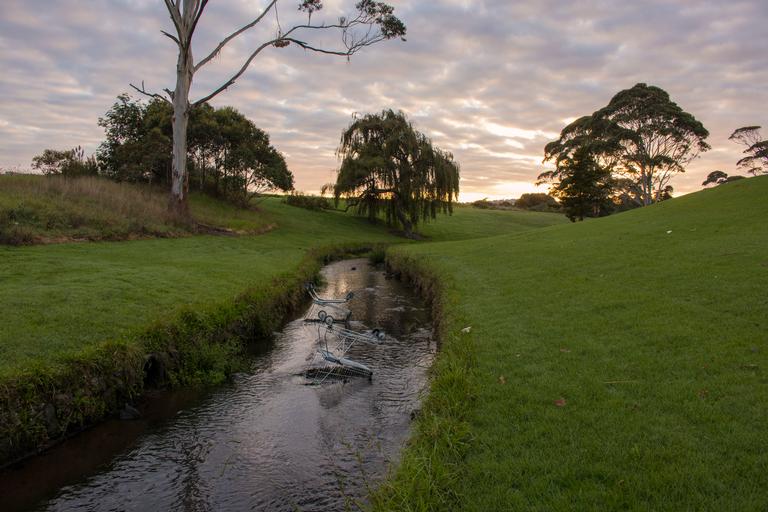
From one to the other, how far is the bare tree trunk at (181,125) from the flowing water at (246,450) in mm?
19907

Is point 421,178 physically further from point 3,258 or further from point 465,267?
point 3,258

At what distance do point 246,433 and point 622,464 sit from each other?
5655mm

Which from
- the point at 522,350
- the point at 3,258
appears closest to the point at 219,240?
the point at 3,258

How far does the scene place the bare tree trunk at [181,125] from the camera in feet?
86.3

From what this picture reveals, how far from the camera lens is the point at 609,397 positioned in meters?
6.85

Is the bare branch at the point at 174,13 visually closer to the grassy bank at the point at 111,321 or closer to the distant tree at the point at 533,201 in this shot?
the grassy bank at the point at 111,321

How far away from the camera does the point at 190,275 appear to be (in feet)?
53.7

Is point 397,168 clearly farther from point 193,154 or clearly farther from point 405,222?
Answer: point 193,154

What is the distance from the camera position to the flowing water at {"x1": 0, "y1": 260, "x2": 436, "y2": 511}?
6426 millimetres

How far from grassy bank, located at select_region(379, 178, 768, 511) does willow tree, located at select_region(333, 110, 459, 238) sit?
3298 centimetres

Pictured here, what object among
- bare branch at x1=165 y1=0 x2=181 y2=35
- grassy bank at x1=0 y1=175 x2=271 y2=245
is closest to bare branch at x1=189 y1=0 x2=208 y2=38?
bare branch at x1=165 y1=0 x2=181 y2=35

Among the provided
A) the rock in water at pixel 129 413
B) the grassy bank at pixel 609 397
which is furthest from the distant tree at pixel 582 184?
the rock in water at pixel 129 413

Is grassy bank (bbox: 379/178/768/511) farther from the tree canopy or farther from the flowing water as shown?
the tree canopy

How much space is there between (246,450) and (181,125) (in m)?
23.7
